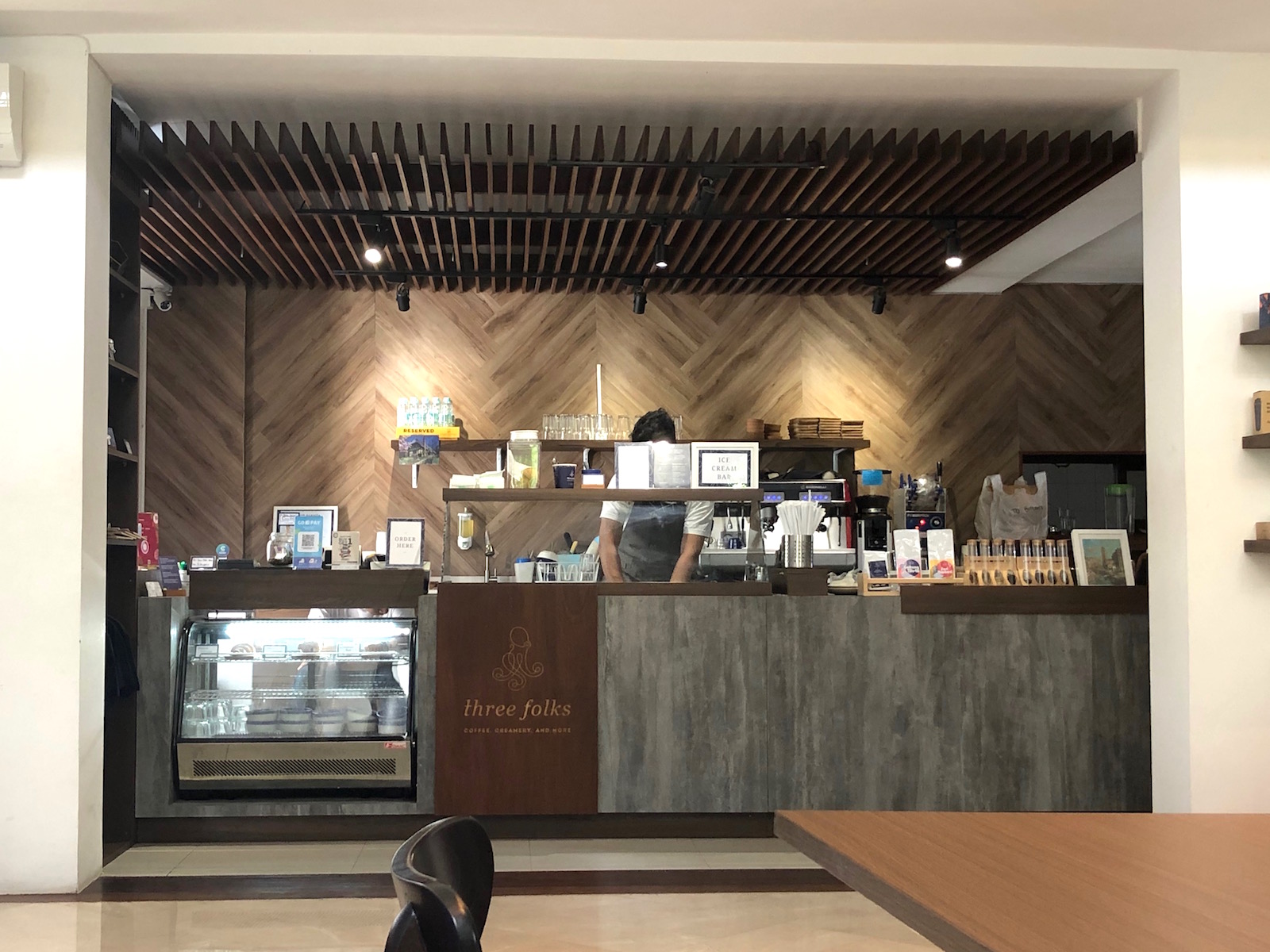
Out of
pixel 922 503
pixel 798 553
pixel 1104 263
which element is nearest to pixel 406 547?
pixel 798 553

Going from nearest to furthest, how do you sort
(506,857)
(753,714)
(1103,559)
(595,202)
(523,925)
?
(523,925)
(506,857)
(753,714)
(1103,559)
(595,202)

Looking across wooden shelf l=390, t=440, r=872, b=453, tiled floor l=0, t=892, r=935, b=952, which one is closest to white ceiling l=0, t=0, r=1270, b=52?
tiled floor l=0, t=892, r=935, b=952

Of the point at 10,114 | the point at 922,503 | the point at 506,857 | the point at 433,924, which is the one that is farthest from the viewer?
the point at 922,503

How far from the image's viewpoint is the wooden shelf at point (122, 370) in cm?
519

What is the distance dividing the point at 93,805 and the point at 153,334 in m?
4.78

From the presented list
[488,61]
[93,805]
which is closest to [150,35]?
[488,61]

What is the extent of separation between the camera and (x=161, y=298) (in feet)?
27.7

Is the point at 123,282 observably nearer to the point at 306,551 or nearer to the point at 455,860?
the point at 306,551

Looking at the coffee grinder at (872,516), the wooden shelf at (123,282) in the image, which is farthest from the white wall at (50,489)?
the coffee grinder at (872,516)

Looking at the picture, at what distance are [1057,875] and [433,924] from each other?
2.64 feet

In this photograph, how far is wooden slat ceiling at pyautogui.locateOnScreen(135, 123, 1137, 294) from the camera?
545cm

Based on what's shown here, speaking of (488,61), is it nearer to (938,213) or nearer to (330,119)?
(330,119)

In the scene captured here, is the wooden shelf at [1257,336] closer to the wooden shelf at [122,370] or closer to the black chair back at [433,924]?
the black chair back at [433,924]

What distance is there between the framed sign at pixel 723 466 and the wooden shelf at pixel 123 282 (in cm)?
276
